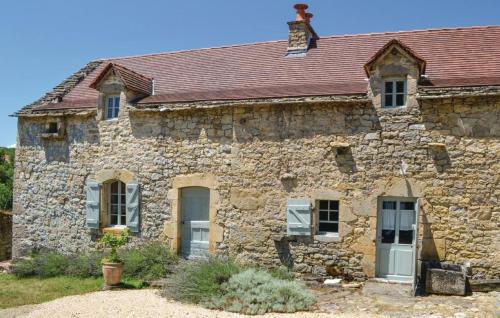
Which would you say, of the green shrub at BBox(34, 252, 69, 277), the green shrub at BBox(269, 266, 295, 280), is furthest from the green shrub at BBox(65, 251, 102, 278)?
the green shrub at BBox(269, 266, 295, 280)

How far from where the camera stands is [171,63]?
13516 mm

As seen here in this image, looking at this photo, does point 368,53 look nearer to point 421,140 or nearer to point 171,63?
point 421,140

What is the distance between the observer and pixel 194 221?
11.2 metres

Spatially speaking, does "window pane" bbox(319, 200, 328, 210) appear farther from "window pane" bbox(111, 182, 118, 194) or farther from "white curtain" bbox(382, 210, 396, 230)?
"window pane" bbox(111, 182, 118, 194)

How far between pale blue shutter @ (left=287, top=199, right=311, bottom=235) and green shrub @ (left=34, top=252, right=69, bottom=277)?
5716mm

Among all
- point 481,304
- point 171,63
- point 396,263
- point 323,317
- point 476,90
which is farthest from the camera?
point 171,63

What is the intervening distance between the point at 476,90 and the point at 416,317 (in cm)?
461

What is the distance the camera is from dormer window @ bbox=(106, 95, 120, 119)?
39.5 ft

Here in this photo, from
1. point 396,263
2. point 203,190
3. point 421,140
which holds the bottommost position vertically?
point 396,263

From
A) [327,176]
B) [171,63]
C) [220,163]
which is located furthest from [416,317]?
[171,63]

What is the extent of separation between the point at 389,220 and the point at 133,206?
6169mm

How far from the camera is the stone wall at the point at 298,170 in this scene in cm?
915

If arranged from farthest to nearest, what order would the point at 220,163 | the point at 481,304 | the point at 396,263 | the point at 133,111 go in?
the point at 133,111
the point at 220,163
the point at 396,263
the point at 481,304

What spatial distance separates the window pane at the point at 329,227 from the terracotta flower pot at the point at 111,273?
4.48 m
